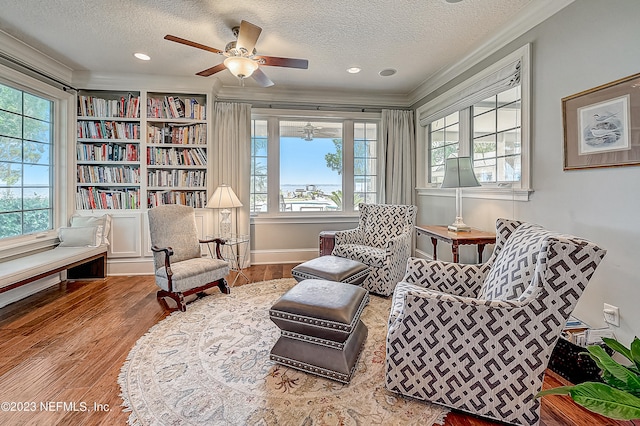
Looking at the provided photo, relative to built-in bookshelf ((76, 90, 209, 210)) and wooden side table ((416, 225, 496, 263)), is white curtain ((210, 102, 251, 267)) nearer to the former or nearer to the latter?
built-in bookshelf ((76, 90, 209, 210))

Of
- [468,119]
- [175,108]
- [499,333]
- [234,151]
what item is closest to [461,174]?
[468,119]

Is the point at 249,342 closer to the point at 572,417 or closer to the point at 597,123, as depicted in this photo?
the point at 572,417

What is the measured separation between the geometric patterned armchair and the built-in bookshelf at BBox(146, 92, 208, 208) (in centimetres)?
358

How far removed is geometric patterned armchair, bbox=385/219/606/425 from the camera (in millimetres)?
1347

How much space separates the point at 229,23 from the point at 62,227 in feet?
10.6

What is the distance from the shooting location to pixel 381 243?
367 centimetres

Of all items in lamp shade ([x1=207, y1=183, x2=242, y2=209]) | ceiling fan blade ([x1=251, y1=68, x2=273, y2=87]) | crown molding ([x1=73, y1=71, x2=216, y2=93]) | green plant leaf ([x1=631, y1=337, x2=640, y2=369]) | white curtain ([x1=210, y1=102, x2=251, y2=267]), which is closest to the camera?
green plant leaf ([x1=631, y1=337, x2=640, y2=369])

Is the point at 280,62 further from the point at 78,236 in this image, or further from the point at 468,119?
the point at 78,236

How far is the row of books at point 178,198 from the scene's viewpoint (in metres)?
4.25

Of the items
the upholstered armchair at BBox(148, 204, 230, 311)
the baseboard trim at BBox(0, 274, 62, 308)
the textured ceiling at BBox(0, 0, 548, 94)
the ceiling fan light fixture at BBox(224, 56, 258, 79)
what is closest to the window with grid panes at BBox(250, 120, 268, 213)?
the textured ceiling at BBox(0, 0, 548, 94)

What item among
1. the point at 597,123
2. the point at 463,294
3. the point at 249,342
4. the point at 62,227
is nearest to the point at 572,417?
the point at 463,294

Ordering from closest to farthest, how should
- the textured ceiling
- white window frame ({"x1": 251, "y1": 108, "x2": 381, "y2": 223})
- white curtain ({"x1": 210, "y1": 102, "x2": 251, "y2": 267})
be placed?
the textured ceiling
white curtain ({"x1": 210, "y1": 102, "x2": 251, "y2": 267})
white window frame ({"x1": 251, "y1": 108, "x2": 381, "y2": 223})

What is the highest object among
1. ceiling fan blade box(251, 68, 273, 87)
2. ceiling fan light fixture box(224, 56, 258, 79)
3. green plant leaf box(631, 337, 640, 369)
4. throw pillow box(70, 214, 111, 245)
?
ceiling fan blade box(251, 68, 273, 87)

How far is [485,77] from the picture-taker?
314cm
